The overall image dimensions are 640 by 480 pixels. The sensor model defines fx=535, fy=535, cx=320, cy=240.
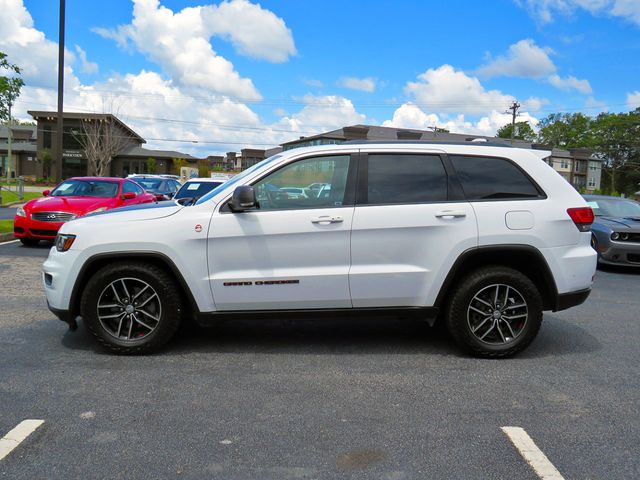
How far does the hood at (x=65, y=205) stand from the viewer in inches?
437

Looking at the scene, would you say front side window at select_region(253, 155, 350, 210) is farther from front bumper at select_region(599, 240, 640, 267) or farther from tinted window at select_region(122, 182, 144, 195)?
tinted window at select_region(122, 182, 144, 195)

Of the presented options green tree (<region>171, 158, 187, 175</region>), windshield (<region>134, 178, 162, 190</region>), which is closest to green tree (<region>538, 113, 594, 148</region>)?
green tree (<region>171, 158, 187, 175</region>)

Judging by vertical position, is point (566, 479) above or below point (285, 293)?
below

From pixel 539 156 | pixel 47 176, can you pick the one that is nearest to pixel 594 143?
pixel 47 176

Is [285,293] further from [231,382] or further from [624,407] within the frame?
[624,407]

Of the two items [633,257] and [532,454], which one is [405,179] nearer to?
[532,454]

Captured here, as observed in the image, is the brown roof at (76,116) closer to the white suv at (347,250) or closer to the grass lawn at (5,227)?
the grass lawn at (5,227)

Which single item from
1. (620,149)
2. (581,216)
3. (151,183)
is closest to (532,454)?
(581,216)

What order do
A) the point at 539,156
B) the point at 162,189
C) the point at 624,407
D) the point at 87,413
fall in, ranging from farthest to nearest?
the point at 162,189, the point at 539,156, the point at 624,407, the point at 87,413

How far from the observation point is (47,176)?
6050cm

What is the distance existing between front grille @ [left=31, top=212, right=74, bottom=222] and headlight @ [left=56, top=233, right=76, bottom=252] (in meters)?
7.07

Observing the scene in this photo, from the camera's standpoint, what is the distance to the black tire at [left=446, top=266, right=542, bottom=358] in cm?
452

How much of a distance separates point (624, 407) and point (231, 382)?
Answer: 277cm

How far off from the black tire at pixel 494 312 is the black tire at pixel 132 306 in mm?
2374
